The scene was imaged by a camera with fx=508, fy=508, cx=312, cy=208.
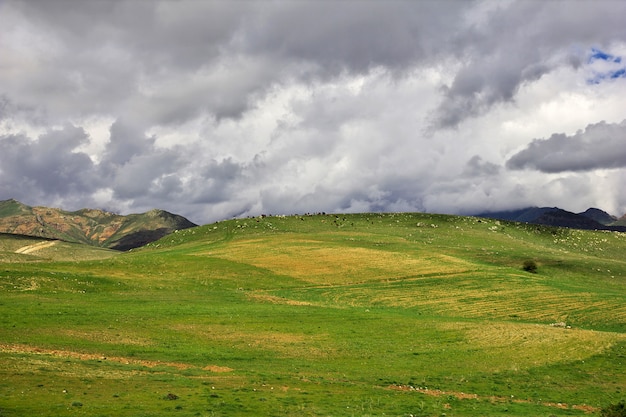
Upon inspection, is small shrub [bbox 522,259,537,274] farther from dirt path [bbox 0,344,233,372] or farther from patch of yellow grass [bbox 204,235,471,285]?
dirt path [bbox 0,344,233,372]

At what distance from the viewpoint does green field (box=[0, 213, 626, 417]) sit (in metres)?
32.0

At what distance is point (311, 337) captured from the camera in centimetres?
5372

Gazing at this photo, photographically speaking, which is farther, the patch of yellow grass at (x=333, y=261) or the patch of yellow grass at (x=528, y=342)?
the patch of yellow grass at (x=333, y=261)

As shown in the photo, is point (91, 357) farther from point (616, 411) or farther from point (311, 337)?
point (616, 411)

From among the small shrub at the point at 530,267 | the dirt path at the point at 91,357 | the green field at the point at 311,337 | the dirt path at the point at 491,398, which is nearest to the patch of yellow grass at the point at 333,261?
→ the green field at the point at 311,337

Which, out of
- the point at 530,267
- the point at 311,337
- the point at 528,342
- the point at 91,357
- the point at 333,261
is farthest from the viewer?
the point at 333,261

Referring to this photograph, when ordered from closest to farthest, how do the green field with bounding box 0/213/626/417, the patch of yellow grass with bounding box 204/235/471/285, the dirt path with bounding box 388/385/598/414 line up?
the green field with bounding box 0/213/626/417 < the dirt path with bounding box 388/385/598/414 < the patch of yellow grass with bounding box 204/235/471/285

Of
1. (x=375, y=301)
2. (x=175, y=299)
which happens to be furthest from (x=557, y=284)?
(x=175, y=299)

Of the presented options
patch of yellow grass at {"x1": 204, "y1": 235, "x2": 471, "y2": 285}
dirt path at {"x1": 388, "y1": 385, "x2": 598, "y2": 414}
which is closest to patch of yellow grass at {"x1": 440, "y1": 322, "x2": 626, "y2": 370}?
dirt path at {"x1": 388, "y1": 385, "x2": 598, "y2": 414}

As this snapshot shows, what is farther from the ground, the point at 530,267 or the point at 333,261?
the point at 333,261

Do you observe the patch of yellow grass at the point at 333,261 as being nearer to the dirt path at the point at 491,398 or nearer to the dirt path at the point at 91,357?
the dirt path at the point at 91,357

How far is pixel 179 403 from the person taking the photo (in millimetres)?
28859

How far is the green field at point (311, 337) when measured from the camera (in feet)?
105

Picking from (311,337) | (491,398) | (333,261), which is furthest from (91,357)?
(333,261)
